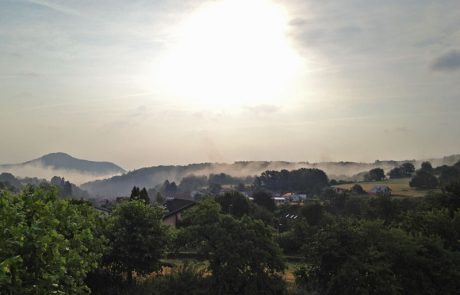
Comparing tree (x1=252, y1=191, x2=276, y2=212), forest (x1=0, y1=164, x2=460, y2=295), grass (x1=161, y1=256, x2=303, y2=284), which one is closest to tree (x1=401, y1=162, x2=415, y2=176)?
tree (x1=252, y1=191, x2=276, y2=212)

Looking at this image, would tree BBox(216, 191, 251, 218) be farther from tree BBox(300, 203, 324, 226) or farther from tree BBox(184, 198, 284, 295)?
tree BBox(184, 198, 284, 295)

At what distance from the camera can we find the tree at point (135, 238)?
23438 millimetres

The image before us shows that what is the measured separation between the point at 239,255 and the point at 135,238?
20.6ft

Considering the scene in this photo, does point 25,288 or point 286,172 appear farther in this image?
point 286,172

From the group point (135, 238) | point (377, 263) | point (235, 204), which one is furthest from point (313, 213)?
point (377, 263)

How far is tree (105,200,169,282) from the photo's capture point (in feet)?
76.9

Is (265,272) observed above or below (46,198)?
below

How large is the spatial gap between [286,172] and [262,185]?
54.2 feet

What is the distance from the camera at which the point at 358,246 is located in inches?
824

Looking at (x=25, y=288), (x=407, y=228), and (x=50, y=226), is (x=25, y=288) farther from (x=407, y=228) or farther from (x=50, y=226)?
(x=407, y=228)

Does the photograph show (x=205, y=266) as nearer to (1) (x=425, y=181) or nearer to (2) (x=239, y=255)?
(2) (x=239, y=255)

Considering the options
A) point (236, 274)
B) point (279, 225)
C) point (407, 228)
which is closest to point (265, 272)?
point (236, 274)

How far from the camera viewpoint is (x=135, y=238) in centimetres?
2367

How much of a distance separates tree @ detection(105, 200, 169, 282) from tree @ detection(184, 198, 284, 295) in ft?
8.73
